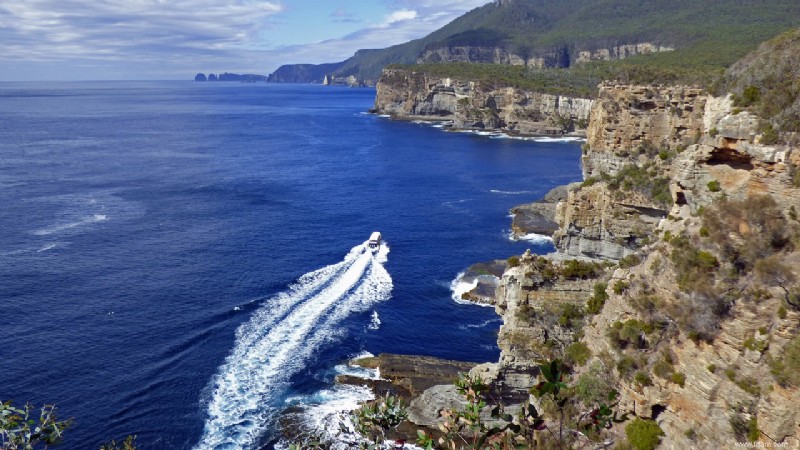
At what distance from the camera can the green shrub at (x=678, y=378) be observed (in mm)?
16658

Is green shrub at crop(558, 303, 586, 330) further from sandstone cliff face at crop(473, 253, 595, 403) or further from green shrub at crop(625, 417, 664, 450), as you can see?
green shrub at crop(625, 417, 664, 450)

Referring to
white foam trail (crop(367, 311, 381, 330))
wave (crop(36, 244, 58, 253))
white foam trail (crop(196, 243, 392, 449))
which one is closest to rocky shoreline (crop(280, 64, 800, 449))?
white foam trail (crop(196, 243, 392, 449))

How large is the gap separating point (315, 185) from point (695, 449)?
322 feet

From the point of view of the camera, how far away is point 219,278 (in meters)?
63.0

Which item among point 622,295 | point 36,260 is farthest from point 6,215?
point 622,295

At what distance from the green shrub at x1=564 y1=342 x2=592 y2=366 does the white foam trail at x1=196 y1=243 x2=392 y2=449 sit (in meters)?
25.1

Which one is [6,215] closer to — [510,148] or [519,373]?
[519,373]

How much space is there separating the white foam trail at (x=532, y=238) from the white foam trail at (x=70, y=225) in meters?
56.6

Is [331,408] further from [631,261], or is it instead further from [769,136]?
[769,136]

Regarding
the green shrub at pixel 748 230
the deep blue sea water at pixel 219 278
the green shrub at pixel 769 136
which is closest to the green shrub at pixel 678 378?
the green shrub at pixel 748 230

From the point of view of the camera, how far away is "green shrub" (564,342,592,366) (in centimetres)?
2078

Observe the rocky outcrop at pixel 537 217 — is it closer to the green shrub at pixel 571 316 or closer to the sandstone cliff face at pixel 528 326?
the sandstone cliff face at pixel 528 326

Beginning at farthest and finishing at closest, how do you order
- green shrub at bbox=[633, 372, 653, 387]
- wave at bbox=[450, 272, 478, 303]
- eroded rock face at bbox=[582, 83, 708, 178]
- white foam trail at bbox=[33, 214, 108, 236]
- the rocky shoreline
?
white foam trail at bbox=[33, 214, 108, 236]
wave at bbox=[450, 272, 478, 303]
eroded rock face at bbox=[582, 83, 708, 178]
green shrub at bbox=[633, 372, 653, 387]
the rocky shoreline

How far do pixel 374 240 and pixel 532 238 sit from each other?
22.0 metres
